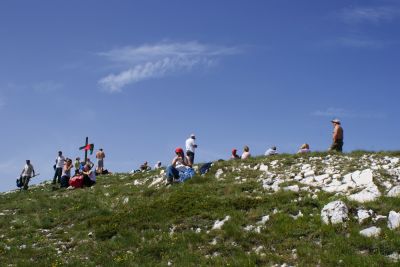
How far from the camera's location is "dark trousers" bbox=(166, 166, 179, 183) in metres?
25.0

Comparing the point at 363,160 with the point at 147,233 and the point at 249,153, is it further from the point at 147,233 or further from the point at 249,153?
the point at 147,233

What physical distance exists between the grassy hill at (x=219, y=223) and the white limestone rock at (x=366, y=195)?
0.82 feet

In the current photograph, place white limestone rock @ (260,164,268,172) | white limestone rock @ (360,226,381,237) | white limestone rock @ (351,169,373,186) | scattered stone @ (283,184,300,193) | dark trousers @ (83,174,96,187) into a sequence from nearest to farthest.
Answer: white limestone rock @ (360,226,381,237), white limestone rock @ (351,169,373,186), scattered stone @ (283,184,300,193), white limestone rock @ (260,164,268,172), dark trousers @ (83,174,96,187)

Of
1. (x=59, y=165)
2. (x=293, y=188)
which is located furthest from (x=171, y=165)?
(x=59, y=165)

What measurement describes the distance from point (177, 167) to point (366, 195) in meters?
11.5

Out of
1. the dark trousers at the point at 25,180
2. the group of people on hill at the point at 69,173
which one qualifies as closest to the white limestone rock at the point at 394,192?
the group of people on hill at the point at 69,173

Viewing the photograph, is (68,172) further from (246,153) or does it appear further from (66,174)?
(246,153)

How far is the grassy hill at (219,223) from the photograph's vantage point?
13781 mm

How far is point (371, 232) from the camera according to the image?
46.2ft

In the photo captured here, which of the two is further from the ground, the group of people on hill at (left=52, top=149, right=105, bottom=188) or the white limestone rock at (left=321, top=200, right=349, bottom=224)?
the group of people on hill at (left=52, top=149, right=105, bottom=188)

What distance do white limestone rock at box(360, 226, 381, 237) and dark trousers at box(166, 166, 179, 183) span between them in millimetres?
12530

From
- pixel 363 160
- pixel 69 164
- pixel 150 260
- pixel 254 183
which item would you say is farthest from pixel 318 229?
pixel 69 164

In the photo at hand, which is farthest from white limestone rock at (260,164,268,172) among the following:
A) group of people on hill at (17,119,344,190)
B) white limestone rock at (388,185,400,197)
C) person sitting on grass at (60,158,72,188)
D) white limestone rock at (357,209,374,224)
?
person sitting on grass at (60,158,72,188)

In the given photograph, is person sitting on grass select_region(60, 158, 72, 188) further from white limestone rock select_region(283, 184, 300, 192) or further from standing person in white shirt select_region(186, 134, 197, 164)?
white limestone rock select_region(283, 184, 300, 192)
